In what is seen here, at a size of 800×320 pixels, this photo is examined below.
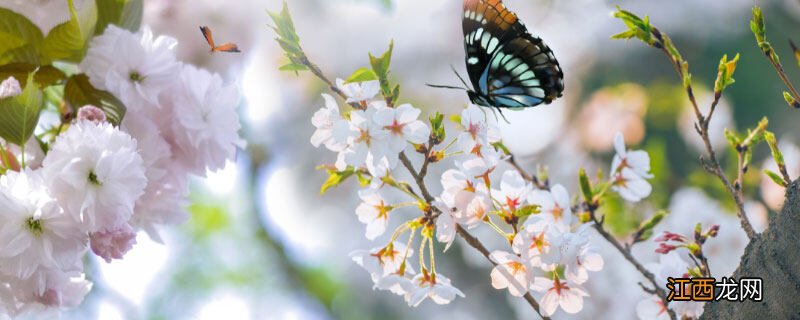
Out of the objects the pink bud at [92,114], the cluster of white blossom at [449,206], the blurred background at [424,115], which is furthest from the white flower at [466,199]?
the blurred background at [424,115]

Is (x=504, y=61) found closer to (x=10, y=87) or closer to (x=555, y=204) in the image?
(x=555, y=204)

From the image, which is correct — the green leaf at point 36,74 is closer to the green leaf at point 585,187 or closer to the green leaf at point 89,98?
the green leaf at point 89,98

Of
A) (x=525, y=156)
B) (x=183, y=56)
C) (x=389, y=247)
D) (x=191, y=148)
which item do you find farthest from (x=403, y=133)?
(x=525, y=156)

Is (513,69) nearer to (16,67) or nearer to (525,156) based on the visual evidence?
(16,67)

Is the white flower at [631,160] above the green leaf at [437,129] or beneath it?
above

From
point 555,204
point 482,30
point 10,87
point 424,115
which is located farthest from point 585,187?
point 424,115
